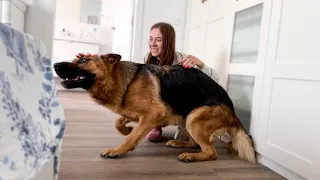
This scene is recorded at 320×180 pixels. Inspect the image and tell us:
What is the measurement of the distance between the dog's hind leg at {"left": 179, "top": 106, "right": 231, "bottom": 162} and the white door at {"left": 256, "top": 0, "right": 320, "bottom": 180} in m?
0.23

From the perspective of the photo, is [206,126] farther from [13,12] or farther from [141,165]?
[13,12]

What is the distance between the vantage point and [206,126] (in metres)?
1.54

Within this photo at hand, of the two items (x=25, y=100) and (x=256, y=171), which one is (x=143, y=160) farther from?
(x=25, y=100)

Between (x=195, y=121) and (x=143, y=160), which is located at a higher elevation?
(x=195, y=121)

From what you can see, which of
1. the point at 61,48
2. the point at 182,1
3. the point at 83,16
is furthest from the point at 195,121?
the point at 83,16

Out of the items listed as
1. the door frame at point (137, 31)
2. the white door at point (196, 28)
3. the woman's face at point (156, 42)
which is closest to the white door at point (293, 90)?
the woman's face at point (156, 42)

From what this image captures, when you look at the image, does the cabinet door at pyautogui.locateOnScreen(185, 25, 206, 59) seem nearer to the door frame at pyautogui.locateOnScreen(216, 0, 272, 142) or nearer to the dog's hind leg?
the door frame at pyautogui.locateOnScreen(216, 0, 272, 142)

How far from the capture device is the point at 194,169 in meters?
1.35

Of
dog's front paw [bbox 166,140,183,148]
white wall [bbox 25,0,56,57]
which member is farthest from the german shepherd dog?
white wall [bbox 25,0,56,57]

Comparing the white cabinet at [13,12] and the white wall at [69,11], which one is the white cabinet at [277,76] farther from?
the white wall at [69,11]

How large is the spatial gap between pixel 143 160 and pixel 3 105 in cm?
110

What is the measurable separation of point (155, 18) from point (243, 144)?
77.8 inches

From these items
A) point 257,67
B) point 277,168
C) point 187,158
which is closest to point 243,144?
point 277,168

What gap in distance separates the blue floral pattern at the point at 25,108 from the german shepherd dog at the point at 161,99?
907 millimetres
